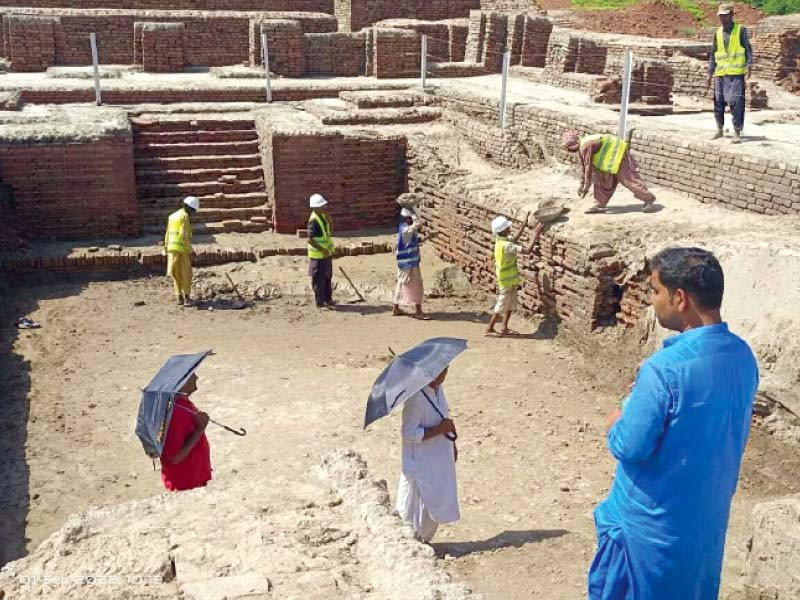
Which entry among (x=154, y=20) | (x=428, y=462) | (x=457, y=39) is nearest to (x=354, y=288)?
(x=428, y=462)

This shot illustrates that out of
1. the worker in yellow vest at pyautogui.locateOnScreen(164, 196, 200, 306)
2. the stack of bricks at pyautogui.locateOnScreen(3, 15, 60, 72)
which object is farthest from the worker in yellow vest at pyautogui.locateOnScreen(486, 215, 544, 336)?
the stack of bricks at pyautogui.locateOnScreen(3, 15, 60, 72)

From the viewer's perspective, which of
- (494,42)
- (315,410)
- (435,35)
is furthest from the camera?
(435,35)

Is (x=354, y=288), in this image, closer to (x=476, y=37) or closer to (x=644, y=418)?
(x=644, y=418)

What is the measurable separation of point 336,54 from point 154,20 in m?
3.86

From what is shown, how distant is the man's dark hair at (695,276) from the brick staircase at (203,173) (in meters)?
9.33

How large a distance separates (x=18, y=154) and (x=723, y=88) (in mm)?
8269

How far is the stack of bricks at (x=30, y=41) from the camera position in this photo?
15.8 meters

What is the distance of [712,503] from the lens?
2.56 metres

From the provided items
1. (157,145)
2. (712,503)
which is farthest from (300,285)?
(712,503)

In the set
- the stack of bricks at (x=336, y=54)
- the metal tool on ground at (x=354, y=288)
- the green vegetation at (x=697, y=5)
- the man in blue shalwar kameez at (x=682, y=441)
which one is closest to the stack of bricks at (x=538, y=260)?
the metal tool on ground at (x=354, y=288)

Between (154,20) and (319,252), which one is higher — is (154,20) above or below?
above

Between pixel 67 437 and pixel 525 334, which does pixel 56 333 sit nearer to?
pixel 67 437

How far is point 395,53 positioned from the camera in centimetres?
1597

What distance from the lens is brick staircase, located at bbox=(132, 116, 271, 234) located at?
1140 centimetres
